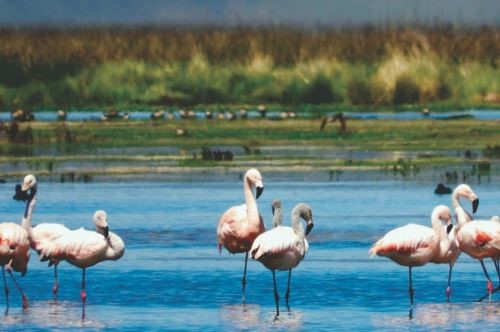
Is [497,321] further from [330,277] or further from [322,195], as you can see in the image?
[322,195]

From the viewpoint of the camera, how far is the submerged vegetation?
40.8m

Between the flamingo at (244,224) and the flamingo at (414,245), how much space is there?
1.41 metres

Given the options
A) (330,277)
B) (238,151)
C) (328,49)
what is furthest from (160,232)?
(328,49)

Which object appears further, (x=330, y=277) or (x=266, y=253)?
(x=330, y=277)

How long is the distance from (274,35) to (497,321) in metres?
Answer: 33.8

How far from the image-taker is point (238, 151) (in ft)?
94.3

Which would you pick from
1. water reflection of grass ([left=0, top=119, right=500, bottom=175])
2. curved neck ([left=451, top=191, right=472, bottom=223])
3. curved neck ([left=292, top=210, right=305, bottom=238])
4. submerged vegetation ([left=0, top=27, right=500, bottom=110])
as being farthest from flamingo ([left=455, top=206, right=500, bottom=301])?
submerged vegetation ([left=0, top=27, right=500, bottom=110])

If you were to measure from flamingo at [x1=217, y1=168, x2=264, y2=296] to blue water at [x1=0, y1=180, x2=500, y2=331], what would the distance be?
0.30 metres

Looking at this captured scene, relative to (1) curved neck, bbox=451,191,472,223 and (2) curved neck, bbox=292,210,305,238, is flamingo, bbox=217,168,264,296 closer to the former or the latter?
(2) curved neck, bbox=292,210,305,238

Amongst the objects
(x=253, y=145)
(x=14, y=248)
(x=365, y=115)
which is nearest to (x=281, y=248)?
(x=14, y=248)

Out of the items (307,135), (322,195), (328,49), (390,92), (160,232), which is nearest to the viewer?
(160,232)

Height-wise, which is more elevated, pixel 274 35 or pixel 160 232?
pixel 274 35

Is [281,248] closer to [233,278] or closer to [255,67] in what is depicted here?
[233,278]

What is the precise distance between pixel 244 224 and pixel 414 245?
5.91 ft
